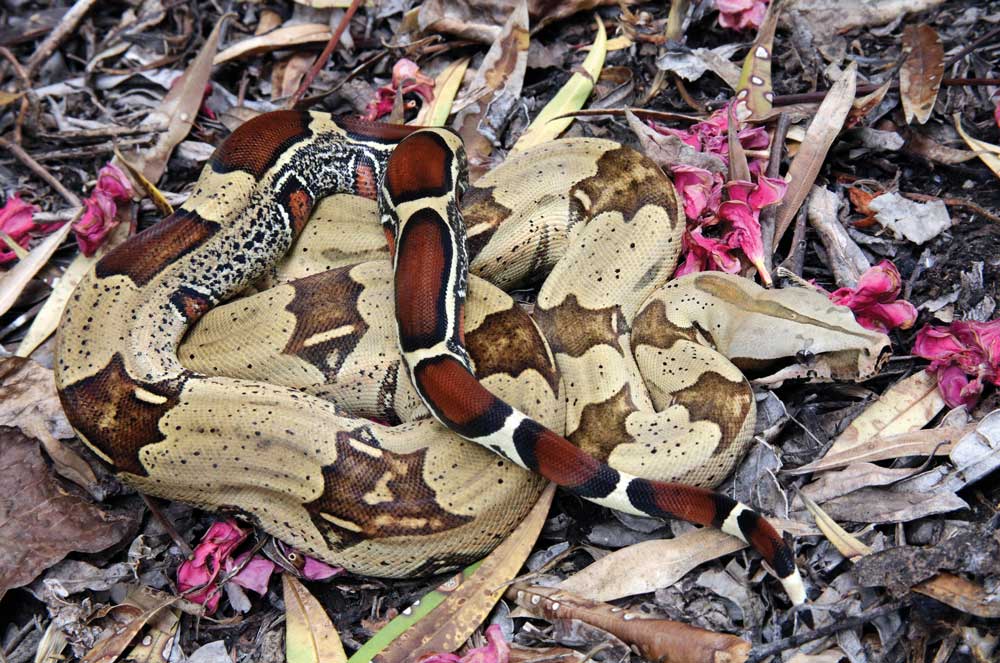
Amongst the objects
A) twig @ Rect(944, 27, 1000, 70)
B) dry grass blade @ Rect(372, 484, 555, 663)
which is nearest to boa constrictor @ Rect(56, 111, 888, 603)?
dry grass blade @ Rect(372, 484, 555, 663)

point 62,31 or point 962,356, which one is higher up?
point 62,31

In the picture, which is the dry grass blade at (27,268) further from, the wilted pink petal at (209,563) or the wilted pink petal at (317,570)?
the wilted pink petal at (317,570)

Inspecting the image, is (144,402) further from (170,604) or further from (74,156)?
(74,156)

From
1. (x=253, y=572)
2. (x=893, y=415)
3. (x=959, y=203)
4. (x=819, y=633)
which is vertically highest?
(x=959, y=203)

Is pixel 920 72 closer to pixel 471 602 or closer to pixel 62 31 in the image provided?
pixel 471 602

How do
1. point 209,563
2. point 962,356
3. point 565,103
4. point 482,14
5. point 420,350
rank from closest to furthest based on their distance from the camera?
point 962,356
point 420,350
point 209,563
point 565,103
point 482,14

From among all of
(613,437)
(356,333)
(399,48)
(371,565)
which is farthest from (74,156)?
(613,437)

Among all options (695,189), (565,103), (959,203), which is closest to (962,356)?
(959,203)

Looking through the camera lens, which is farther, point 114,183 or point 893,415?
point 114,183
